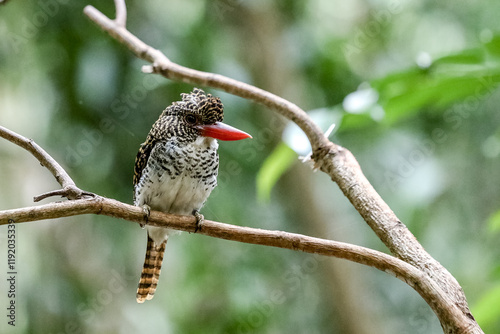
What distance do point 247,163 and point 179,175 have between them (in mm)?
1420

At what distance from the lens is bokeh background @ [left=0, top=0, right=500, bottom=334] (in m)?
2.74

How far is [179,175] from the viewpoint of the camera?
175 centimetres

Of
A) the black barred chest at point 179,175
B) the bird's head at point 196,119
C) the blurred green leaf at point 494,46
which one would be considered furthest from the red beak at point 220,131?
the blurred green leaf at point 494,46

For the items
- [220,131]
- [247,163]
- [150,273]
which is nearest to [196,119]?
[220,131]

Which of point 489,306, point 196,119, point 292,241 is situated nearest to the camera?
point 292,241

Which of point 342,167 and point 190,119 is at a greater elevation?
point 190,119

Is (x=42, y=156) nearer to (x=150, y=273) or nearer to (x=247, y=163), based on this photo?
(x=150, y=273)

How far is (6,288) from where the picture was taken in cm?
260

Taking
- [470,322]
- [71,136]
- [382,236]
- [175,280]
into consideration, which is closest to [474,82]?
[382,236]

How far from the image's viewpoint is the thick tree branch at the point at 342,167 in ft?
3.76

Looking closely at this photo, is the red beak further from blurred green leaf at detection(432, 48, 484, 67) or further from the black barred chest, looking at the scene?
blurred green leaf at detection(432, 48, 484, 67)

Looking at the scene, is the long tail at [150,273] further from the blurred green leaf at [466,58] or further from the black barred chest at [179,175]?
the blurred green leaf at [466,58]

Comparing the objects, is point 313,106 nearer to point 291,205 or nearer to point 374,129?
point 374,129

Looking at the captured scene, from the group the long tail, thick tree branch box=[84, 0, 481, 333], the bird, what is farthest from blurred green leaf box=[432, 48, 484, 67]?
the long tail
